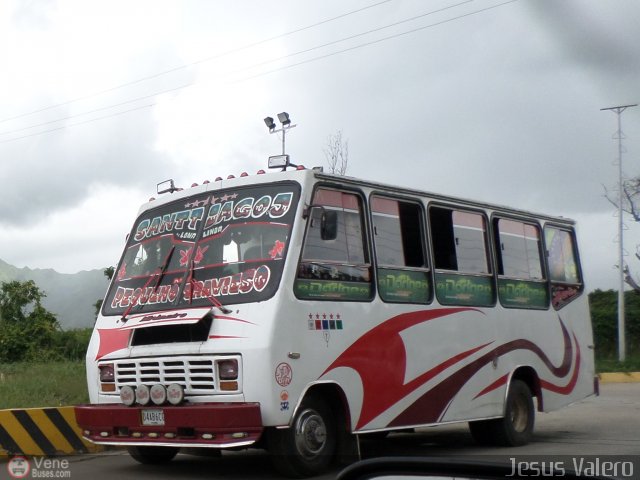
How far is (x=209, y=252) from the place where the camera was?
9.57 metres

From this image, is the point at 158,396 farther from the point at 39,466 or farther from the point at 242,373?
the point at 39,466

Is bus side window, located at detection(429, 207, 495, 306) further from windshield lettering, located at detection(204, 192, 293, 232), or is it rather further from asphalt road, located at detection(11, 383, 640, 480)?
windshield lettering, located at detection(204, 192, 293, 232)

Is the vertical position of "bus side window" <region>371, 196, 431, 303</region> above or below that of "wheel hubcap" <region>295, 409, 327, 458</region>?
above

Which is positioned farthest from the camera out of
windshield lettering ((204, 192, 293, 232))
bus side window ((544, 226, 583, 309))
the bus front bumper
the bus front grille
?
bus side window ((544, 226, 583, 309))

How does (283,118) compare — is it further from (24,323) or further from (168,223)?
(24,323)

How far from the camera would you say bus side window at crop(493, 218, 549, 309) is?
12.2 meters

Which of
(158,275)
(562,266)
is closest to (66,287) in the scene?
(562,266)

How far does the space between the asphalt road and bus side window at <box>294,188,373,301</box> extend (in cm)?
184

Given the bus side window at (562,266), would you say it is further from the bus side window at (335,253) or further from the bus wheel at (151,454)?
the bus wheel at (151,454)

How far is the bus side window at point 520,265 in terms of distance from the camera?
12242 millimetres

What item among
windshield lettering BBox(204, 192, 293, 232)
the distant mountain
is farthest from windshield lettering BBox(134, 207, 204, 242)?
the distant mountain

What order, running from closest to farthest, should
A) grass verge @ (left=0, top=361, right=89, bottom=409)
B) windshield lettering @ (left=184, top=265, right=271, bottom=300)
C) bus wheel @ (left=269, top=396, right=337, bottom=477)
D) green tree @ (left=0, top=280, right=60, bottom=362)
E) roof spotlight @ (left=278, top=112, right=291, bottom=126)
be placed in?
bus wheel @ (left=269, top=396, right=337, bottom=477)
windshield lettering @ (left=184, top=265, right=271, bottom=300)
grass verge @ (left=0, top=361, right=89, bottom=409)
roof spotlight @ (left=278, top=112, right=291, bottom=126)
green tree @ (left=0, top=280, right=60, bottom=362)

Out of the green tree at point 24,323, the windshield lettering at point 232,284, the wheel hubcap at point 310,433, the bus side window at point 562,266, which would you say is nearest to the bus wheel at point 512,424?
the bus side window at point 562,266

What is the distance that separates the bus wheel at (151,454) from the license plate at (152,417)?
122cm
